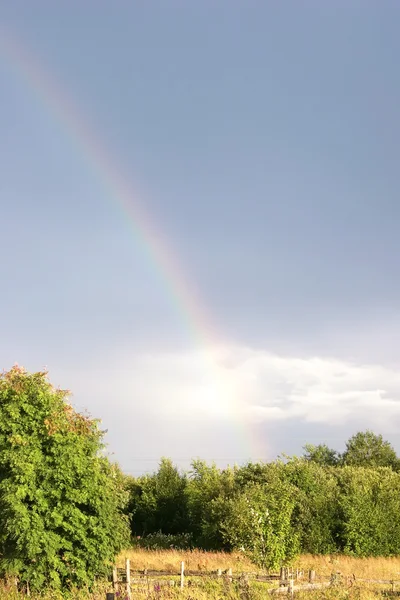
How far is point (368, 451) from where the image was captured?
3425 inches

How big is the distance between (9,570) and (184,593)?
11025 mm

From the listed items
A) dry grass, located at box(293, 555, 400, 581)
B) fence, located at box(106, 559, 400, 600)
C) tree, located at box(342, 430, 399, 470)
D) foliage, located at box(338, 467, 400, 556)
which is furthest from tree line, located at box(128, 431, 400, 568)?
tree, located at box(342, 430, 399, 470)

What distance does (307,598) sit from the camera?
13.8 meters

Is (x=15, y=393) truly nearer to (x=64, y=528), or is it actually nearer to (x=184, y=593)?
(x=64, y=528)

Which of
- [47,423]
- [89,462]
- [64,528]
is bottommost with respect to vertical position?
[64,528]

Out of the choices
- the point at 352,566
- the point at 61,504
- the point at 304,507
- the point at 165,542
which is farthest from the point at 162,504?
the point at 61,504

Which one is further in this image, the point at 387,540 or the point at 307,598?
the point at 387,540

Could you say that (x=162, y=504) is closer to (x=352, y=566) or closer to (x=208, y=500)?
(x=208, y=500)

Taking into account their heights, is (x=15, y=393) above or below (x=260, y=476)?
above

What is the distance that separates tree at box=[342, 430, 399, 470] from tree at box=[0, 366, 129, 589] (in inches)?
2639

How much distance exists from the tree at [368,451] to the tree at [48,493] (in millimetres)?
67036

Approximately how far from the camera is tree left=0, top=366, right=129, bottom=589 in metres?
21.9

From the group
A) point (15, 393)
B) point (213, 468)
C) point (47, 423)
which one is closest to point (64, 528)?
point (47, 423)

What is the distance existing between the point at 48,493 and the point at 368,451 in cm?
7296
